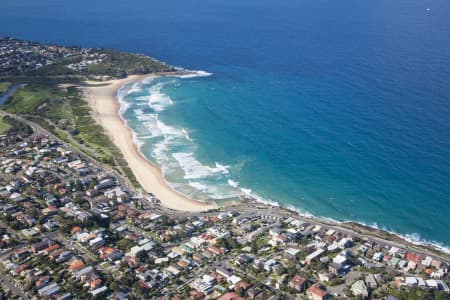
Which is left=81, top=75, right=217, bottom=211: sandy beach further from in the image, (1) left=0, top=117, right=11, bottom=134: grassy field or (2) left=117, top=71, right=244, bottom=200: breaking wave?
(1) left=0, top=117, right=11, bottom=134: grassy field

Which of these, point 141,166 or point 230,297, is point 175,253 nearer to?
point 230,297

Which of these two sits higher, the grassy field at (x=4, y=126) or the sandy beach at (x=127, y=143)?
the sandy beach at (x=127, y=143)

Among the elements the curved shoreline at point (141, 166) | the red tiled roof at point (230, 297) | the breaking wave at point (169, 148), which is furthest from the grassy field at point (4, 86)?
the red tiled roof at point (230, 297)

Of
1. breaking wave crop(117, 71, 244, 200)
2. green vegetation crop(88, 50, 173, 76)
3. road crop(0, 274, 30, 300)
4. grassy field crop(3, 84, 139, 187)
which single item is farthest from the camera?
green vegetation crop(88, 50, 173, 76)

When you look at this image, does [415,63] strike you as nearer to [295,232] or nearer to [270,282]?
[295,232]

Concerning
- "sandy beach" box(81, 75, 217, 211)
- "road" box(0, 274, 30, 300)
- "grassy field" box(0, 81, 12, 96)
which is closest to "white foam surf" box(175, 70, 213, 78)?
"sandy beach" box(81, 75, 217, 211)

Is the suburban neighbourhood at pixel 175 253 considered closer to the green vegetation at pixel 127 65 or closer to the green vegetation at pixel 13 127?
the green vegetation at pixel 13 127

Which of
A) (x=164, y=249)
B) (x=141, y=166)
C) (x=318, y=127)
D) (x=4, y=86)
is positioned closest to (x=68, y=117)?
(x=141, y=166)
